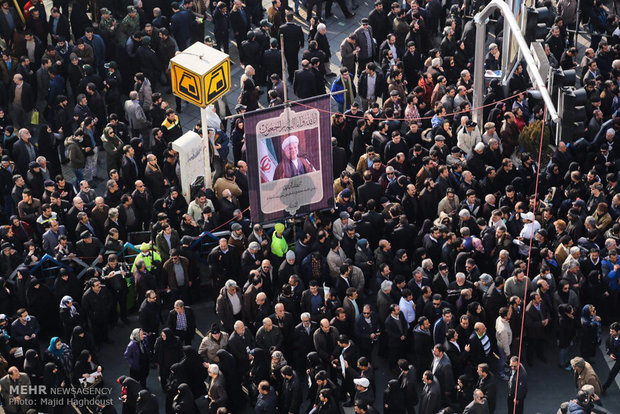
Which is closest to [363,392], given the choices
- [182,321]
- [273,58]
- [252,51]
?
[182,321]

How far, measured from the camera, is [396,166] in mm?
23203

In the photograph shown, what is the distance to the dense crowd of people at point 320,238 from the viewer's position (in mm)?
19609

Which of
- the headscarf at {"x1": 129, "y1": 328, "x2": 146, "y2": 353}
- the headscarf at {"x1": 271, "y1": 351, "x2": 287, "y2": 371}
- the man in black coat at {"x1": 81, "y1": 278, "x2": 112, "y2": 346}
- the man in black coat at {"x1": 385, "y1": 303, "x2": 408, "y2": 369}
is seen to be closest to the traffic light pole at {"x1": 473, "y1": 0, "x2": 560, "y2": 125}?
the man in black coat at {"x1": 385, "y1": 303, "x2": 408, "y2": 369}

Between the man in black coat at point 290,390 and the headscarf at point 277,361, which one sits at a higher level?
the headscarf at point 277,361

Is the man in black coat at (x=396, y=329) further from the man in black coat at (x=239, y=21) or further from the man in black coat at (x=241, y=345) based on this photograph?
the man in black coat at (x=239, y=21)

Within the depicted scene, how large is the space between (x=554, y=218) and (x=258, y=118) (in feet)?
18.3

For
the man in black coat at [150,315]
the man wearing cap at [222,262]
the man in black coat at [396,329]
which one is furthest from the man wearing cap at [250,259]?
the man in black coat at [396,329]

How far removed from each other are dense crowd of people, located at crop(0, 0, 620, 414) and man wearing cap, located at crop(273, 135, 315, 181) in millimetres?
873

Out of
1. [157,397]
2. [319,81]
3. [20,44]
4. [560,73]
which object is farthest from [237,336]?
[20,44]

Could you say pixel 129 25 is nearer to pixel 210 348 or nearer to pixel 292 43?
Answer: pixel 292 43
